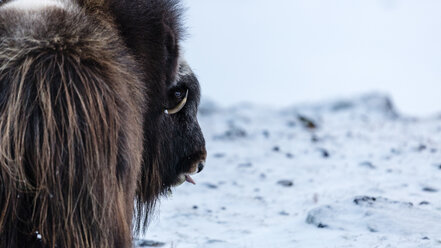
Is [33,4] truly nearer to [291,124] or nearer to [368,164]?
[368,164]

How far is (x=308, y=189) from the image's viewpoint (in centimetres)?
538

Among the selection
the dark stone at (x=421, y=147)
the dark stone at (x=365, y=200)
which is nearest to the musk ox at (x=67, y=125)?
the dark stone at (x=365, y=200)

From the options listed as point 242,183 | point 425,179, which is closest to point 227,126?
point 242,183

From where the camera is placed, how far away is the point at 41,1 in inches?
113

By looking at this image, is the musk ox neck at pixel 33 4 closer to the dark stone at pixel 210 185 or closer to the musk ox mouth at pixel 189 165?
the musk ox mouth at pixel 189 165

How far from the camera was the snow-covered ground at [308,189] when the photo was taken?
12.7ft

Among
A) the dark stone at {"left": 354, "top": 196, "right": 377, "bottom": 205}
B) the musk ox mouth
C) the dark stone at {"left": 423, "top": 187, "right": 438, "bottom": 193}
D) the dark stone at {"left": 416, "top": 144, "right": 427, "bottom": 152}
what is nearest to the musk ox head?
the musk ox mouth

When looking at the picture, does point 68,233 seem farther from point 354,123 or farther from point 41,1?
point 354,123

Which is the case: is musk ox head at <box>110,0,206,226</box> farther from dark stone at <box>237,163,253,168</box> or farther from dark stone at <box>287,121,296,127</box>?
dark stone at <box>287,121,296,127</box>

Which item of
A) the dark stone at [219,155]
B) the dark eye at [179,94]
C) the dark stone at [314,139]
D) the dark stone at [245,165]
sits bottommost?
the dark stone at [245,165]

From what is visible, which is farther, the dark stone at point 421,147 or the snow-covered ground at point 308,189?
the dark stone at point 421,147

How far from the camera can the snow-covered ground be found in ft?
12.7

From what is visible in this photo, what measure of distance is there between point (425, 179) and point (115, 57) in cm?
298


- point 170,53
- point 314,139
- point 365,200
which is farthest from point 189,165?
point 314,139
